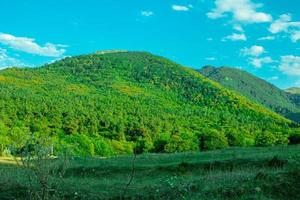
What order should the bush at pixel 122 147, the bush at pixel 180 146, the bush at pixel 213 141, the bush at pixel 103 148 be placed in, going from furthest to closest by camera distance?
the bush at pixel 122 147 < the bush at pixel 103 148 < the bush at pixel 180 146 < the bush at pixel 213 141

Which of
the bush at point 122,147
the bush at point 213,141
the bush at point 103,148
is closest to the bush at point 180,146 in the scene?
the bush at point 213,141

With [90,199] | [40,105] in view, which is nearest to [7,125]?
[40,105]

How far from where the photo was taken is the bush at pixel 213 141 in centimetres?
8912

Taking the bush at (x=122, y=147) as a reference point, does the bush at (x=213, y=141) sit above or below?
above

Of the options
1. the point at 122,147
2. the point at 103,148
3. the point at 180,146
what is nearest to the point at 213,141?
the point at 180,146

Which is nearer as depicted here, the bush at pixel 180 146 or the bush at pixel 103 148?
the bush at pixel 180 146

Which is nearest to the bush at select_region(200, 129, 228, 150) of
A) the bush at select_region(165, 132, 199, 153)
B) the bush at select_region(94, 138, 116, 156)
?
the bush at select_region(165, 132, 199, 153)

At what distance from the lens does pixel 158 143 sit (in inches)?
4193

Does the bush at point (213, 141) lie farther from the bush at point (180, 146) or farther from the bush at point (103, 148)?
the bush at point (103, 148)

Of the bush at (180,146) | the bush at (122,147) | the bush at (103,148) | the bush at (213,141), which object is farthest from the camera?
the bush at (122,147)

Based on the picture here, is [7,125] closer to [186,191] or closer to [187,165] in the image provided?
[187,165]

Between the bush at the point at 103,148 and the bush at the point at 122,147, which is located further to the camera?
the bush at the point at 122,147

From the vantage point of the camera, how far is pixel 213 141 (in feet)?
308

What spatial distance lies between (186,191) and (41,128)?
122135 mm
